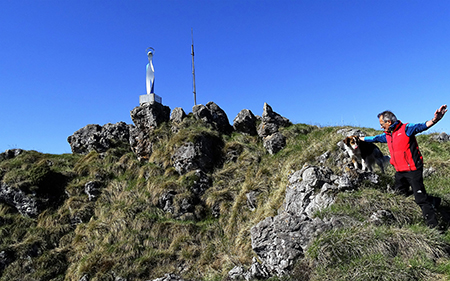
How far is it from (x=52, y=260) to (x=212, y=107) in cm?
933

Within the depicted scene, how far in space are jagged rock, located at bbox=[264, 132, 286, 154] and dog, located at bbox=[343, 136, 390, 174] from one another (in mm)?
5359

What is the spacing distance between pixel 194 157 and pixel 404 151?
8620 millimetres

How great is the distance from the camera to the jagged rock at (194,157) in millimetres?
12758

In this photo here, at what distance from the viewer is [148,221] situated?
1102 centimetres

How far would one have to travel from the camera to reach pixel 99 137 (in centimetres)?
1582

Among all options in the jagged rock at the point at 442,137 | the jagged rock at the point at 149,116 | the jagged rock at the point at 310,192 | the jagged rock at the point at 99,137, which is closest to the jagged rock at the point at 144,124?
the jagged rock at the point at 149,116

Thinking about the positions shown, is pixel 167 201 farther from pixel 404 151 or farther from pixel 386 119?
pixel 404 151

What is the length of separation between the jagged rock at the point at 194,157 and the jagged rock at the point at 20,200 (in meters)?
6.13

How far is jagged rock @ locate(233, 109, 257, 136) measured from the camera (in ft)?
47.3

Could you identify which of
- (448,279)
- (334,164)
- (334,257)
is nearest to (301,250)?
(334,257)

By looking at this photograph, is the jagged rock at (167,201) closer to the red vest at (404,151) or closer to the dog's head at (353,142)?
the dog's head at (353,142)

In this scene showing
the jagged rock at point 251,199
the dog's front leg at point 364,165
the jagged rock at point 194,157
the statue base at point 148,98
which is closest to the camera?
the dog's front leg at point 364,165

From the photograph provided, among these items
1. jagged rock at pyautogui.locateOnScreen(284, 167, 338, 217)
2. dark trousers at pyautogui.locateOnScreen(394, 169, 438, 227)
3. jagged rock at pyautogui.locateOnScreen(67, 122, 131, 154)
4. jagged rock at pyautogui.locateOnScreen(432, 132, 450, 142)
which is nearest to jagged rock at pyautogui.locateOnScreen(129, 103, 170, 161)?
jagged rock at pyautogui.locateOnScreen(67, 122, 131, 154)

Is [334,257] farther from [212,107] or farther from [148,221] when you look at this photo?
[212,107]
